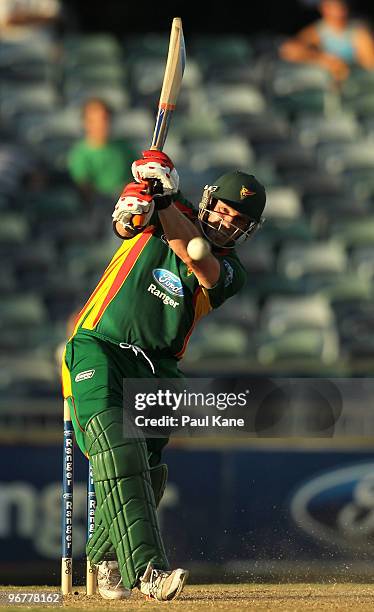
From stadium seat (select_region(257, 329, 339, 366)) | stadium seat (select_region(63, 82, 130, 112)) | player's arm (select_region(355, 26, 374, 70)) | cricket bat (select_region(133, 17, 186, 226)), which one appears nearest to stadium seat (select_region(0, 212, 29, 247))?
stadium seat (select_region(63, 82, 130, 112))

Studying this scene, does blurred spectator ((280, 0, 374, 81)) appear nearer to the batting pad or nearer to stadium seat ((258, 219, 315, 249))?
stadium seat ((258, 219, 315, 249))

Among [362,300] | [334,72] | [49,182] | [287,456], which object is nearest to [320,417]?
[287,456]

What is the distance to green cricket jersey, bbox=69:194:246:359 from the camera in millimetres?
6000

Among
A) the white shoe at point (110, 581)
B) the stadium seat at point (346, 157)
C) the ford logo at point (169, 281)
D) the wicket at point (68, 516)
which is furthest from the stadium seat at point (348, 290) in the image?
the ford logo at point (169, 281)

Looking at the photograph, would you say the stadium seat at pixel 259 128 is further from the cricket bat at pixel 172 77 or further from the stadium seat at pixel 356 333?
the cricket bat at pixel 172 77

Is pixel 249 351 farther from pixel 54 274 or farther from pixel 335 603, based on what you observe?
pixel 335 603

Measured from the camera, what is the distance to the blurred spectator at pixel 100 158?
12.7 metres

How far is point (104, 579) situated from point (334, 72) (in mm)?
9636

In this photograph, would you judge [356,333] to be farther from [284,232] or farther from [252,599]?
[252,599]

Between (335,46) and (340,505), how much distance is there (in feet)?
24.0

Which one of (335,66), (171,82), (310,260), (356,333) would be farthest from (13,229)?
(171,82)

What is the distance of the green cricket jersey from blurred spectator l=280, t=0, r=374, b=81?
9226 millimetres

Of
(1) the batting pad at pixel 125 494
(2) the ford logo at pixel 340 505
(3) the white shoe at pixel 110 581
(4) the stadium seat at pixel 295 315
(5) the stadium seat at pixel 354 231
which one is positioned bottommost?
(2) the ford logo at pixel 340 505

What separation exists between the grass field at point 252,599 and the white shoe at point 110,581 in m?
0.05
